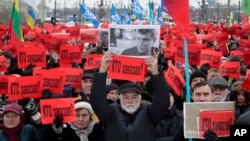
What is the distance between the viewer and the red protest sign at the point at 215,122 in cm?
438

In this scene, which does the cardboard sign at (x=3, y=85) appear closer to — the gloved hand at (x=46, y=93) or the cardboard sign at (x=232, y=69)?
the gloved hand at (x=46, y=93)

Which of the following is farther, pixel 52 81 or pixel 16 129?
pixel 52 81

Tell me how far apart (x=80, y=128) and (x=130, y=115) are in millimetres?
585

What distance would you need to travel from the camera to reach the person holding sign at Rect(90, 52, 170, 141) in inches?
187

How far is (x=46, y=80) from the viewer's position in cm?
618

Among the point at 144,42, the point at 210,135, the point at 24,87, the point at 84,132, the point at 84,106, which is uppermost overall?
the point at 144,42

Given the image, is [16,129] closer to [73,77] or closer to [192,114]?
[192,114]

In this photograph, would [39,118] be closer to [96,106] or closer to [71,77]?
[96,106]

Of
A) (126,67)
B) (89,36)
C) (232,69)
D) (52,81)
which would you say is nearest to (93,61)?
(232,69)

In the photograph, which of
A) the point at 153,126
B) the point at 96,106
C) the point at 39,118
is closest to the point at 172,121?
the point at 153,126

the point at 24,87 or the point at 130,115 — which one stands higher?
the point at 24,87

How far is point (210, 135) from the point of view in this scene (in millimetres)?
4305

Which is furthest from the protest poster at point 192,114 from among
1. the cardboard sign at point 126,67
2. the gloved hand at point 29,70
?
the gloved hand at point 29,70

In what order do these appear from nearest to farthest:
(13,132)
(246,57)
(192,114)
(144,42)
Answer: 1. (192,114)
2. (144,42)
3. (13,132)
4. (246,57)
